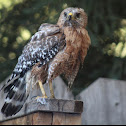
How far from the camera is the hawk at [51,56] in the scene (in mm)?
2861

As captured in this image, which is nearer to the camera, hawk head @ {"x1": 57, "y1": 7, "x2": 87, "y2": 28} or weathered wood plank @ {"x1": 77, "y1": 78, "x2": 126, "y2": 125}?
weathered wood plank @ {"x1": 77, "y1": 78, "x2": 126, "y2": 125}

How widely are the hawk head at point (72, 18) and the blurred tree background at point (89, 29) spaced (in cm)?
81

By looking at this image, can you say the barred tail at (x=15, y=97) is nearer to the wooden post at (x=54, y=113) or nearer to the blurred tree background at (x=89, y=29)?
the wooden post at (x=54, y=113)

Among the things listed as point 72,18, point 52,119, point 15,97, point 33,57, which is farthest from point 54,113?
point 72,18

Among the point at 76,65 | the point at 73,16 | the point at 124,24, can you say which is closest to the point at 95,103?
the point at 76,65

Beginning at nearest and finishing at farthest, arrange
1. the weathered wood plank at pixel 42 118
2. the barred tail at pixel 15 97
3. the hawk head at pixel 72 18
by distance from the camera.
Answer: the weathered wood plank at pixel 42 118, the barred tail at pixel 15 97, the hawk head at pixel 72 18

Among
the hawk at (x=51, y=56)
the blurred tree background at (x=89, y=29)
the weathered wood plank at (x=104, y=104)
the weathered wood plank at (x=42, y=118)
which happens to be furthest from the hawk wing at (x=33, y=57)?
the blurred tree background at (x=89, y=29)

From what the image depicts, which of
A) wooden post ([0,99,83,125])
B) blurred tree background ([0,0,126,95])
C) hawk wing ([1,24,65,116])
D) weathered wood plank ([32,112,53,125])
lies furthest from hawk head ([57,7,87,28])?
weathered wood plank ([32,112,53,125])

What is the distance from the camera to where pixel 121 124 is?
2854mm

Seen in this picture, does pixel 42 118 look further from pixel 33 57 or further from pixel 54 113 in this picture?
pixel 33 57

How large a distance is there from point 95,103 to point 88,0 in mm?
1829

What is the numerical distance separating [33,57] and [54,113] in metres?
1.03

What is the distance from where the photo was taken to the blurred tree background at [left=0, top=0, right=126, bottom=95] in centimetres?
416

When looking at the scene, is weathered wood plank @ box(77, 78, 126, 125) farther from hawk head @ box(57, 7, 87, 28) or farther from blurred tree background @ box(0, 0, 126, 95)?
blurred tree background @ box(0, 0, 126, 95)
